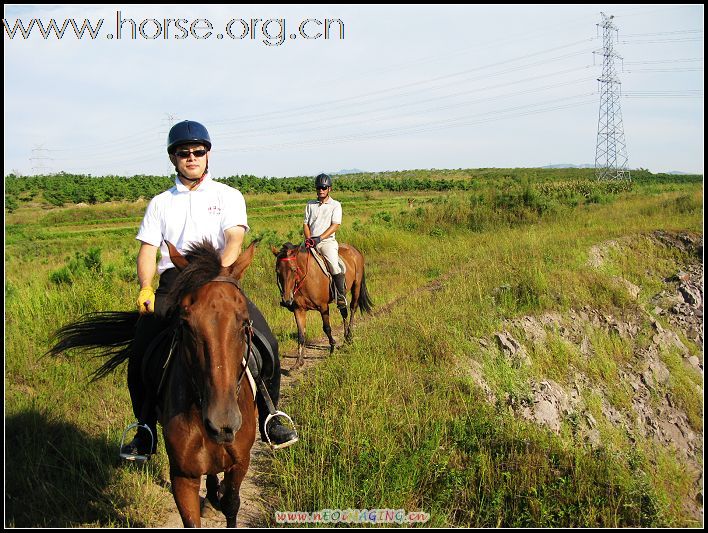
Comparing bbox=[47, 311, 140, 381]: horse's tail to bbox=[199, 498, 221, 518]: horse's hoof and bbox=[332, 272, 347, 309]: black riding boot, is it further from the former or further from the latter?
bbox=[332, 272, 347, 309]: black riding boot

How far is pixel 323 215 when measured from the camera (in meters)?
10.4

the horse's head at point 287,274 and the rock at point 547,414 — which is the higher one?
the horse's head at point 287,274

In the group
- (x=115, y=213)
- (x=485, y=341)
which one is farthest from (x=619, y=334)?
(x=115, y=213)

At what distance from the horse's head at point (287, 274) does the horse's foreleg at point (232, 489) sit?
571cm

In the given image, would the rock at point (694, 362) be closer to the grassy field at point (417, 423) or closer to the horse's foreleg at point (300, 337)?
the grassy field at point (417, 423)

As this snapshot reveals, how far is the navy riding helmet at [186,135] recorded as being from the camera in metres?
4.09

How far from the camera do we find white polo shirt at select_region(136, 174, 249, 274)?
410 centimetres

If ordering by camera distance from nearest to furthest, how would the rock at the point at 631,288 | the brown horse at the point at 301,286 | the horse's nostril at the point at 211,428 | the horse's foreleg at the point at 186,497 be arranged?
the horse's nostril at the point at 211,428 → the horse's foreleg at the point at 186,497 → the brown horse at the point at 301,286 → the rock at the point at 631,288

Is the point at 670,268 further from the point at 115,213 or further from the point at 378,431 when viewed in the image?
the point at 115,213

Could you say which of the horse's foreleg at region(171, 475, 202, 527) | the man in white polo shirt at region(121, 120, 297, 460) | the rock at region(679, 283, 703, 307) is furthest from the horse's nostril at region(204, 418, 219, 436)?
the rock at region(679, 283, 703, 307)

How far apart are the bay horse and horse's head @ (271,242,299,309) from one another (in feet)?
18.3

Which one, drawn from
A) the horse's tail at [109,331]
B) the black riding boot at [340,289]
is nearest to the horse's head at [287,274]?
the black riding boot at [340,289]

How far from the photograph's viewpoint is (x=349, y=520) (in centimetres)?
457

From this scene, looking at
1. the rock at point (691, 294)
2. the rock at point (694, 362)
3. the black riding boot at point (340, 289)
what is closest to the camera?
the black riding boot at point (340, 289)
